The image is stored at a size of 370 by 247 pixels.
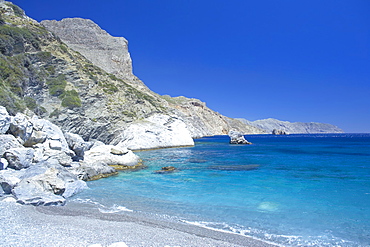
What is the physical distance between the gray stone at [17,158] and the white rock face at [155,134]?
24.6 meters

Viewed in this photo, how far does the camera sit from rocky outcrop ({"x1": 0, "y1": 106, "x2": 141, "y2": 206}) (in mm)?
10719

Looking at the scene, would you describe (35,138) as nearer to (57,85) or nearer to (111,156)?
(111,156)

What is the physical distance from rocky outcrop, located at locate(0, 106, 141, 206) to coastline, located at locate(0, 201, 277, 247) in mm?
1582

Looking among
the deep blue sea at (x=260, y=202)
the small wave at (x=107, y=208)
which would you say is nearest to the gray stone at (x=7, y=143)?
the deep blue sea at (x=260, y=202)

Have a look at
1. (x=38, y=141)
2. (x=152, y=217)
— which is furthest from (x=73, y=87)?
(x=152, y=217)

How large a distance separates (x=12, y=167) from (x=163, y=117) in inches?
1374

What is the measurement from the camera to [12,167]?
537 inches

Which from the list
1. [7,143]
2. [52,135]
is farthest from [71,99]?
[7,143]

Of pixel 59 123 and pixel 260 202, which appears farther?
pixel 59 123

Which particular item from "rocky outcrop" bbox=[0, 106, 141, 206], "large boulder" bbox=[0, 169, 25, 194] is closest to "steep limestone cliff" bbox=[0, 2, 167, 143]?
"rocky outcrop" bbox=[0, 106, 141, 206]

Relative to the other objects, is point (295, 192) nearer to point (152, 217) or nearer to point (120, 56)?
point (152, 217)

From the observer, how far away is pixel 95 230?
279 inches

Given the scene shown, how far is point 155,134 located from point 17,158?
3042cm

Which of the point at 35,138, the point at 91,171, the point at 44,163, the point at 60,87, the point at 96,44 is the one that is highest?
the point at 96,44
